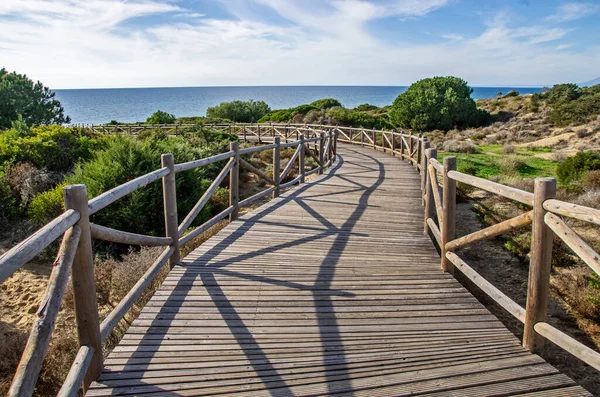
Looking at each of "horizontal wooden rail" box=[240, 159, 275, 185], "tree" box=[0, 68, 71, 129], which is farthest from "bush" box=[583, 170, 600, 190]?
"tree" box=[0, 68, 71, 129]

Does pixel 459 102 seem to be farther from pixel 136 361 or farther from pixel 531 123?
pixel 136 361

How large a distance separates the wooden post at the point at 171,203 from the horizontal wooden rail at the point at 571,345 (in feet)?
10.8

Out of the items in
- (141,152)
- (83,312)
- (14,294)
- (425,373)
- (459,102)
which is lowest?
(14,294)

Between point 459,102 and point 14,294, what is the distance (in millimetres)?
29758

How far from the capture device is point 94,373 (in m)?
2.56

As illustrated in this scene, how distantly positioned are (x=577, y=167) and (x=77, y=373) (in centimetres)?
1353

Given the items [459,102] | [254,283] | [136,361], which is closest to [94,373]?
[136,361]

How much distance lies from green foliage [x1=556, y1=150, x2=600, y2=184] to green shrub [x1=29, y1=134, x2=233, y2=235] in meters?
9.97

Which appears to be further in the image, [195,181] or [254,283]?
[195,181]

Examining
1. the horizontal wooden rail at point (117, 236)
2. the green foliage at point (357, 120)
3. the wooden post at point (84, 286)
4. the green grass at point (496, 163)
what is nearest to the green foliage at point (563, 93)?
the green foliage at point (357, 120)

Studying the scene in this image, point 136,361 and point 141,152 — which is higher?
point 141,152

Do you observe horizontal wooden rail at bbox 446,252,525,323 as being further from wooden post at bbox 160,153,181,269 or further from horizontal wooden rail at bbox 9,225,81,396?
horizontal wooden rail at bbox 9,225,81,396

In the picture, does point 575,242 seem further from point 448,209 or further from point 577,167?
point 577,167

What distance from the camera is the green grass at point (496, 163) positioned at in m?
13.7
